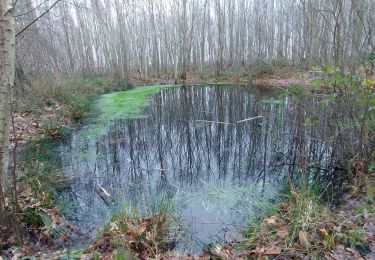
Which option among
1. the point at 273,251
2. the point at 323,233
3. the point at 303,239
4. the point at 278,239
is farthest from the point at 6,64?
the point at 323,233

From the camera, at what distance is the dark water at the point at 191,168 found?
3.85 metres

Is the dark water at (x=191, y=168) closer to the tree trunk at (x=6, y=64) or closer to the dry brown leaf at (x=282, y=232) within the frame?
the dry brown leaf at (x=282, y=232)

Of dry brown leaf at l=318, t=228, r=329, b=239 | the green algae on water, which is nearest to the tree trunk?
dry brown leaf at l=318, t=228, r=329, b=239

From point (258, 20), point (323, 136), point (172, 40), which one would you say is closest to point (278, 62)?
point (258, 20)

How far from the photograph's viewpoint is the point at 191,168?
18.3ft

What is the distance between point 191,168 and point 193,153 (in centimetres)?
89

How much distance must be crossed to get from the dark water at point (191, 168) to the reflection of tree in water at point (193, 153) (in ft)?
0.07

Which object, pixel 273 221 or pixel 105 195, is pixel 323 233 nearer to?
pixel 273 221

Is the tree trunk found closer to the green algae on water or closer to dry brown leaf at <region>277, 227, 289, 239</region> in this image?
dry brown leaf at <region>277, 227, 289, 239</region>

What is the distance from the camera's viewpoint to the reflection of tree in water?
196 inches

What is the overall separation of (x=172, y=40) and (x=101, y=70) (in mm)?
8053

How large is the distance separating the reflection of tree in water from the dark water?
0.07 feet

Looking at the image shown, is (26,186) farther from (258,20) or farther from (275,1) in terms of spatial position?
(275,1)

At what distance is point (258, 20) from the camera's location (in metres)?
22.4
